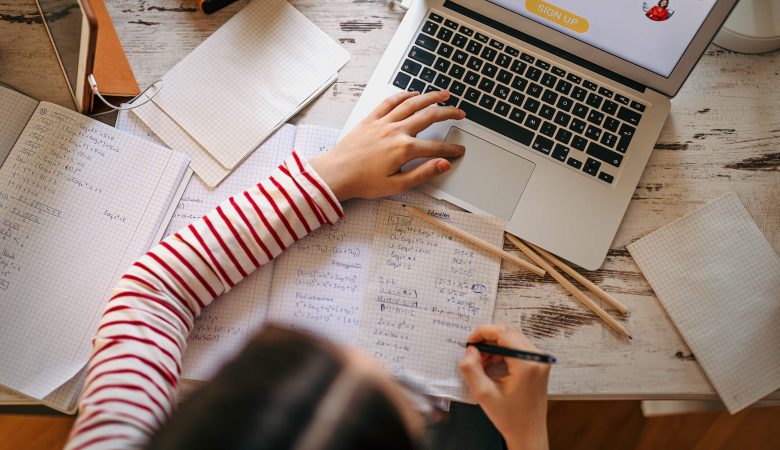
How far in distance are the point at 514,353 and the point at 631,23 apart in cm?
44

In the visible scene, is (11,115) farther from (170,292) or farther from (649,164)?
(649,164)

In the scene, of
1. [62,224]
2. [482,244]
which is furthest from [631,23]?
[62,224]

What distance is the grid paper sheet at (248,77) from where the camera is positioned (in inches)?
32.6

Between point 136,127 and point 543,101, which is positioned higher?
point 543,101

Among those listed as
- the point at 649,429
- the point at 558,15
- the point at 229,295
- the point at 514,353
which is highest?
the point at 558,15

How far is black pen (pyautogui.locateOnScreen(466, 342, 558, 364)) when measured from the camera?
0.67m

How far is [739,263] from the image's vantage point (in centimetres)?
79

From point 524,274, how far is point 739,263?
28cm

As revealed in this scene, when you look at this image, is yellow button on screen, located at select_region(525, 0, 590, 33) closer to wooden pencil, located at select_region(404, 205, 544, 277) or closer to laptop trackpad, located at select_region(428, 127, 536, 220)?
laptop trackpad, located at select_region(428, 127, 536, 220)

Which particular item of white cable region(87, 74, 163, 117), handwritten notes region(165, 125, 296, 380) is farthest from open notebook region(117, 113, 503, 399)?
white cable region(87, 74, 163, 117)

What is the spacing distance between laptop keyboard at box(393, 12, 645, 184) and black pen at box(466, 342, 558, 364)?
0.89ft

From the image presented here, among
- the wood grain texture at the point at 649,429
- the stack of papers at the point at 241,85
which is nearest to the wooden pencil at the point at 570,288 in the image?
the stack of papers at the point at 241,85

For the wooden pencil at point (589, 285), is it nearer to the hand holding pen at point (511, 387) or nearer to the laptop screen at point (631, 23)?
the hand holding pen at point (511, 387)

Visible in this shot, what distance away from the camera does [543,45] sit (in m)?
0.85
